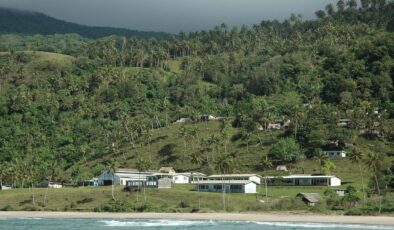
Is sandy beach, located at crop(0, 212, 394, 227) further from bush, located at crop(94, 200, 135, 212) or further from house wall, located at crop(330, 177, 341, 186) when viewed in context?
house wall, located at crop(330, 177, 341, 186)

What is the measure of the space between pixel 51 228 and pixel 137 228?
12.7 meters

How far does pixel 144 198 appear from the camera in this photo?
114625mm

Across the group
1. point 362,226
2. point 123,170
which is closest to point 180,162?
point 123,170

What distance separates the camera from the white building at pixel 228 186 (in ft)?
395

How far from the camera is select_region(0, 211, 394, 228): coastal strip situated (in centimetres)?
8500

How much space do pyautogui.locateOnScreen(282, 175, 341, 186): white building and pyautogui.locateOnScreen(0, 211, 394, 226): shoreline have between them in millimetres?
30134

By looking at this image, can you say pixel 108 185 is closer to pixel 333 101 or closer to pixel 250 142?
pixel 250 142

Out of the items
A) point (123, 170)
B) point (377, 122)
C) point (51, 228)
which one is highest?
point (377, 122)

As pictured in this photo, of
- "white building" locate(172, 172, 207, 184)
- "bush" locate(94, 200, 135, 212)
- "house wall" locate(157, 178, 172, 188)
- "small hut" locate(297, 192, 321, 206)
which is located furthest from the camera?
"white building" locate(172, 172, 207, 184)

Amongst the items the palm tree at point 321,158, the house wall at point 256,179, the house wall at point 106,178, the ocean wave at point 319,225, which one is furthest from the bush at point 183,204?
the palm tree at point 321,158

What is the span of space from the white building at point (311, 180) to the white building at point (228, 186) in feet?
34.5

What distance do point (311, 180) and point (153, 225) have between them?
49981 mm

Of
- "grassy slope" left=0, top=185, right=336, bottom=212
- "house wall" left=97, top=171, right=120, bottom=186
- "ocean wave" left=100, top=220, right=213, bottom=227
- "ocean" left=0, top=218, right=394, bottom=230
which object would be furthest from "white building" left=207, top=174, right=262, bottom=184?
"ocean" left=0, top=218, right=394, bottom=230

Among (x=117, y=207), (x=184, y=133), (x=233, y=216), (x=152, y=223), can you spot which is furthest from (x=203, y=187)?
(x=184, y=133)
